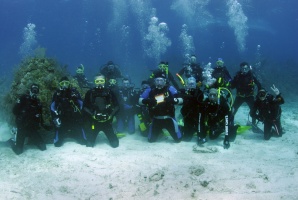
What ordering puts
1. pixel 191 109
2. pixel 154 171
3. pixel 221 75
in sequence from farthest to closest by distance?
pixel 221 75, pixel 191 109, pixel 154 171

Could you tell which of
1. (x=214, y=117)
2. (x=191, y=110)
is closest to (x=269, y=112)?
(x=214, y=117)

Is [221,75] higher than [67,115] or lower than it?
higher

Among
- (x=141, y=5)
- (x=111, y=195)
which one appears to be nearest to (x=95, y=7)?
(x=141, y=5)

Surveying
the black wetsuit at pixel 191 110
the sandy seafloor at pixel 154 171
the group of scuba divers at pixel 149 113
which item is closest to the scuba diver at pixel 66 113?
the group of scuba divers at pixel 149 113

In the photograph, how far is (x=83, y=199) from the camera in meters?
5.18

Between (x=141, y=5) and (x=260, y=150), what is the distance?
69.9 metres

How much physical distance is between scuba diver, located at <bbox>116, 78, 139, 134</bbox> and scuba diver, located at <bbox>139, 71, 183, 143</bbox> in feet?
6.46

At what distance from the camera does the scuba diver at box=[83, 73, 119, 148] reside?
760 centimetres

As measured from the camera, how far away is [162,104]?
7.79 meters

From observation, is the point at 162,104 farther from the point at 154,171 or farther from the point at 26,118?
the point at 26,118

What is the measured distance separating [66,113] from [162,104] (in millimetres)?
2897

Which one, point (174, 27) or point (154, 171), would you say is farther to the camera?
point (174, 27)

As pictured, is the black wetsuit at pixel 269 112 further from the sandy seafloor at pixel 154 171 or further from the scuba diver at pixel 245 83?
the scuba diver at pixel 245 83

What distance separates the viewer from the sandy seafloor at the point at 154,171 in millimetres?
5230
